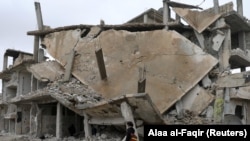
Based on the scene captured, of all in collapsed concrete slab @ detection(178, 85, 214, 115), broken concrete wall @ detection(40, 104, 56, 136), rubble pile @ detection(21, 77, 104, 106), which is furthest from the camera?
broken concrete wall @ detection(40, 104, 56, 136)

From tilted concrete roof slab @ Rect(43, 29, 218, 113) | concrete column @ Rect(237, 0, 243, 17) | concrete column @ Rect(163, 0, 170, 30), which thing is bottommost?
tilted concrete roof slab @ Rect(43, 29, 218, 113)

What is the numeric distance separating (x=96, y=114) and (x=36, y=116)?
760 centimetres

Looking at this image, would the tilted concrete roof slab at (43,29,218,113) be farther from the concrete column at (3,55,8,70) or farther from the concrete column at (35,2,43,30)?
the concrete column at (3,55,8,70)

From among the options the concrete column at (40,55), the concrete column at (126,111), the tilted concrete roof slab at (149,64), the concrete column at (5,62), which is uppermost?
the concrete column at (5,62)

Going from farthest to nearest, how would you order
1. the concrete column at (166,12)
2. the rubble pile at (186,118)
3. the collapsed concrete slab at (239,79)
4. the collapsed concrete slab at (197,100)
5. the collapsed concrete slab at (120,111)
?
the concrete column at (166,12)
the collapsed concrete slab at (197,100)
the rubble pile at (186,118)
the collapsed concrete slab at (239,79)
the collapsed concrete slab at (120,111)

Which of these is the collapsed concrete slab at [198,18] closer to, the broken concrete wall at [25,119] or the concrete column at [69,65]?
the concrete column at [69,65]

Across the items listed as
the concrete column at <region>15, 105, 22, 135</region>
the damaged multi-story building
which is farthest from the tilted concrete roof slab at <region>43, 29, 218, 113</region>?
the concrete column at <region>15, 105, 22, 135</region>

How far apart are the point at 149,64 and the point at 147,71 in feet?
1.82

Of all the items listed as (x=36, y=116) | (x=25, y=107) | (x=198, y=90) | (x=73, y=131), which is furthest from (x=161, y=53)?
(x=25, y=107)

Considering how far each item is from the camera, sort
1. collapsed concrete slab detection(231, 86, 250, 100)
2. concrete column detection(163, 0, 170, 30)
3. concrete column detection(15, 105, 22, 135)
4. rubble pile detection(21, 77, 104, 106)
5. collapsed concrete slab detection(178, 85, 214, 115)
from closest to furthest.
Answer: rubble pile detection(21, 77, 104, 106)
collapsed concrete slab detection(178, 85, 214, 115)
collapsed concrete slab detection(231, 86, 250, 100)
concrete column detection(163, 0, 170, 30)
concrete column detection(15, 105, 22, 135)

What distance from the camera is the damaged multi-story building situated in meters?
19.1

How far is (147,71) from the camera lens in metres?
20.4

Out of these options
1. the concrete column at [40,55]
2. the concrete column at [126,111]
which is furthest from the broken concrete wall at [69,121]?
the concrete column at [126,111]

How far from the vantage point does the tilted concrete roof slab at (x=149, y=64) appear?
64.8ft
